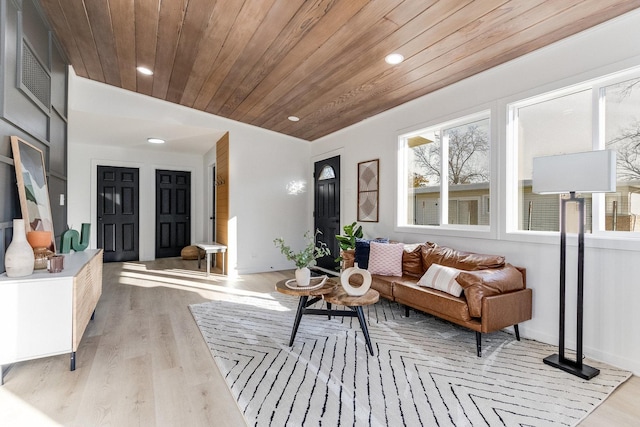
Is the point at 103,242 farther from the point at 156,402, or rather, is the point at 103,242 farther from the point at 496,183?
the point at 496,183

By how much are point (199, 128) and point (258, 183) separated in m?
1.30

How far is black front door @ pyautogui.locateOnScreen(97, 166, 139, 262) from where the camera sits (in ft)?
20.9

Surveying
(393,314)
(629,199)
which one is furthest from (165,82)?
(629,199)

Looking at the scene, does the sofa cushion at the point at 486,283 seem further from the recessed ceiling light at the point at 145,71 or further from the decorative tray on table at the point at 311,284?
the recessed ceiling light at the point at 145,71

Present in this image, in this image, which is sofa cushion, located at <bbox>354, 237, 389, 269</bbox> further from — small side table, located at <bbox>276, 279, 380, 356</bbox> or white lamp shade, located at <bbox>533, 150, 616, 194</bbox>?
white lamp shade, located at <bbox>533, 150, 616, 194</bbox>

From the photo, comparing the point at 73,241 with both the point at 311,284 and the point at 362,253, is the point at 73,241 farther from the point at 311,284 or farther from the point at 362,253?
the point at 362,253

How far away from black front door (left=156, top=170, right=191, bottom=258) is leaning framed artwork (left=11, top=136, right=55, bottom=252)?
4.31 m

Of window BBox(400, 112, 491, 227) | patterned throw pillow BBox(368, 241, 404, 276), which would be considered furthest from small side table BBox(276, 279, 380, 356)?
window BBox(400, 112, 491, 227)

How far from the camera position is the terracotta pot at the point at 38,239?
7.43 ft

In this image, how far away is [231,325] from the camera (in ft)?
9.96

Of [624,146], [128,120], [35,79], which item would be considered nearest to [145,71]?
[128,120]

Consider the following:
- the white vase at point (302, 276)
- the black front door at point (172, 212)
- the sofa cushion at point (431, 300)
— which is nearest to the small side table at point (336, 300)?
the white vase at point (302, 276)

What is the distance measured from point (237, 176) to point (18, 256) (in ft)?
11.8

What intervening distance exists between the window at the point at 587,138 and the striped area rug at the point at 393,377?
1.10m
